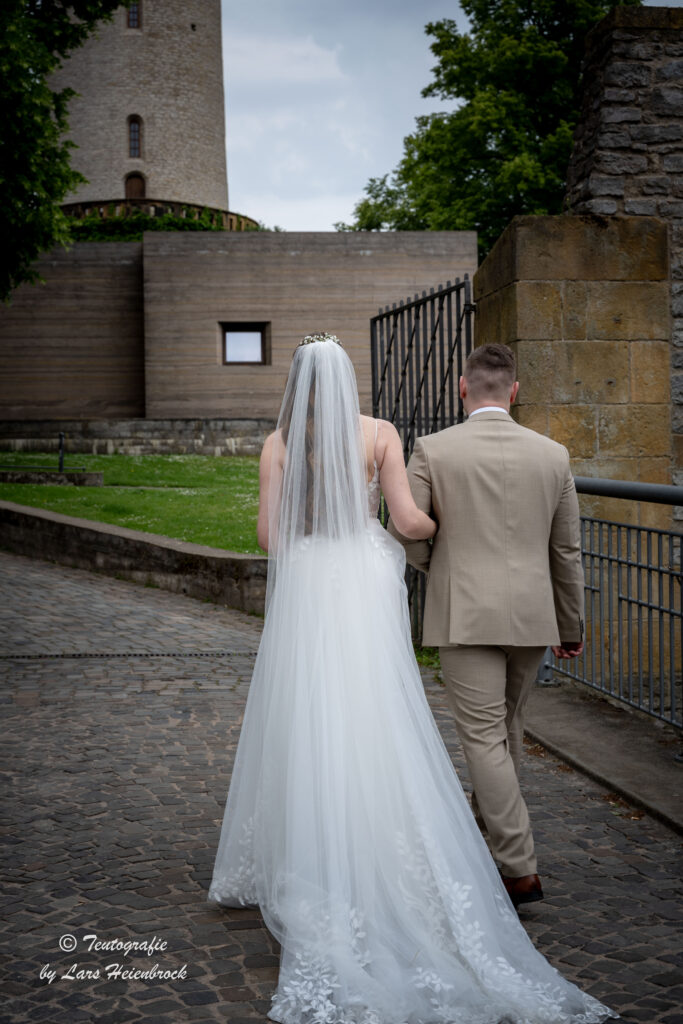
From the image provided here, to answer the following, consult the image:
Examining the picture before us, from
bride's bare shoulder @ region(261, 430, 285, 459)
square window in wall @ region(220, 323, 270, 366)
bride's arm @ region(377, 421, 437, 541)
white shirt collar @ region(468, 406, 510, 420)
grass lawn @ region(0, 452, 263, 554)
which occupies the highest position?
square window in wall @ region(220, 323, 270, 366)

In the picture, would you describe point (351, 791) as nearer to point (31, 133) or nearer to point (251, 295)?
point (31, 133)

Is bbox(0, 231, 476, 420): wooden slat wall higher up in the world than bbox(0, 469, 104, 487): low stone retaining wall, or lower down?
higher up

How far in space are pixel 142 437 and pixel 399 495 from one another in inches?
941

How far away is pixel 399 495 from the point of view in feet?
12.5

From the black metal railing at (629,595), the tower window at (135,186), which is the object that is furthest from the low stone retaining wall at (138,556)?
the tower window at (135,186)

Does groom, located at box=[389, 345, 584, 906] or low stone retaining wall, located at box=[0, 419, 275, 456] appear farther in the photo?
low stone retaining wall, located at box=[0, 419, 275, 456]

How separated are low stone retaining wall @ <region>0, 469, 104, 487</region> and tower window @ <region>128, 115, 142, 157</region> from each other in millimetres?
25638

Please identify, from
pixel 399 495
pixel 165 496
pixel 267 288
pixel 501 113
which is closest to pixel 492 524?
pixel 399 495

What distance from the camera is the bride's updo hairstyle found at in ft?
12.5

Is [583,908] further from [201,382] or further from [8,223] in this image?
[201,382]

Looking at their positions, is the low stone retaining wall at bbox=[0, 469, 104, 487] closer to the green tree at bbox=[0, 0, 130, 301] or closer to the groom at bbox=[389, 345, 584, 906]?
the green tree at bbox=[0, 0, 130, 301]

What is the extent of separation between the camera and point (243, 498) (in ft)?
57.5

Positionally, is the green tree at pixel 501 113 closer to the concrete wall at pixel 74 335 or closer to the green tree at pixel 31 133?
the concrete wall at pixel 74 335

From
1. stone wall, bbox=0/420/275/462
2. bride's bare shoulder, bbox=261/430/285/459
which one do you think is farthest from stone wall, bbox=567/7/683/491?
stone wall, bbox=0/420/275/462
